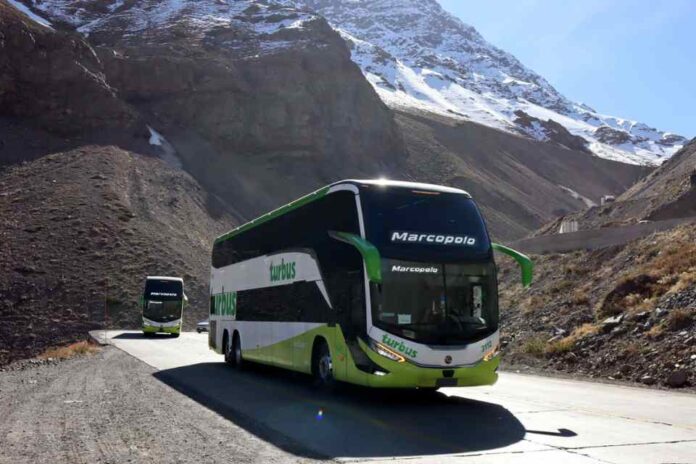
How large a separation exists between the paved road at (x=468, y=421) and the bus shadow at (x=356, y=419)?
15 millimetres

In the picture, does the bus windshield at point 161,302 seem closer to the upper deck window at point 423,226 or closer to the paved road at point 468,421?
the paved road at point 468,421

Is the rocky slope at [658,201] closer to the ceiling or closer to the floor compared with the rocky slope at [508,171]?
closer to the floor

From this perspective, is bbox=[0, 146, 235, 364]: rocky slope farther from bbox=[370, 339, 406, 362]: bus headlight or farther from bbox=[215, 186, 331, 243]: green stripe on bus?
bbox=[370, 339, 406, 362]: bus headlight

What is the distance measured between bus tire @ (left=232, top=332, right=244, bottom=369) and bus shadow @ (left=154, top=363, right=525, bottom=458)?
3.35m

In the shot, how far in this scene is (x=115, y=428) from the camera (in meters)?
10.3

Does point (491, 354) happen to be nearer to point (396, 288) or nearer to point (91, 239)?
point (396, 288)

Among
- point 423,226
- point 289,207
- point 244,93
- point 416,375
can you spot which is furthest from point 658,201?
point 244,93

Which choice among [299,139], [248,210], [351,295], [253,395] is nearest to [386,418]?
[351,295]

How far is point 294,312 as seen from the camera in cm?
1522

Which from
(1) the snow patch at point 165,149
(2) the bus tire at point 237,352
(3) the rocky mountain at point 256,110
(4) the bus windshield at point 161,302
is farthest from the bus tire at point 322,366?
(1) the snow patch at point 165,149

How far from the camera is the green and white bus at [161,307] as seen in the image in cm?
4181

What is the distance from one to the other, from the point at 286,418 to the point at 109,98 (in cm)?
7577

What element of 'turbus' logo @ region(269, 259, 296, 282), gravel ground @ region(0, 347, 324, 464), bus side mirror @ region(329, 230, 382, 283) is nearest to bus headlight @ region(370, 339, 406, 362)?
bus side mirror @ region(329, 230, 382, 283)

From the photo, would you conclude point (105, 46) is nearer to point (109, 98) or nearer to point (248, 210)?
point (109, 98)
